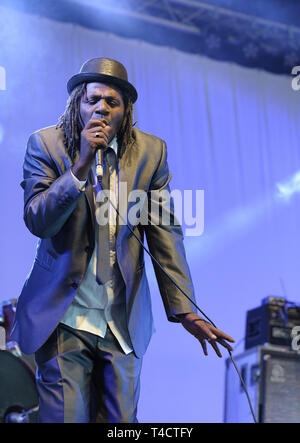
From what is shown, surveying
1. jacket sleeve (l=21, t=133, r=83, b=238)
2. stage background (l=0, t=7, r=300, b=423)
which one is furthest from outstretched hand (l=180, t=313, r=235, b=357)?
stage background (l=0, t=7, r=300, b=423)

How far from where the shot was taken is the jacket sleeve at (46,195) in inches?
66.6

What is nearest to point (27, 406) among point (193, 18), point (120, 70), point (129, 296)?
point (129, 296)

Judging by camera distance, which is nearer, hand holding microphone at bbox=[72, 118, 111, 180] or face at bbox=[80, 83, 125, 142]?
hand holding microphone at bbox=[72, 118, 111, 180]

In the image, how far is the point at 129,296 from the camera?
1.84m

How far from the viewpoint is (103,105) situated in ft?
6.13

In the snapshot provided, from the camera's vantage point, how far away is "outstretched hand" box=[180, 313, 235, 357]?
1774 mm

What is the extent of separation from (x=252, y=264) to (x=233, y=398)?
177 cm

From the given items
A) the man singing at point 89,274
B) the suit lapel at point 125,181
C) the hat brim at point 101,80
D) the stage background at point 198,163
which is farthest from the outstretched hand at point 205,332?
the stage background at point 198,163

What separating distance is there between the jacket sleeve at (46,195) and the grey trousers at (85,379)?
1.00ft

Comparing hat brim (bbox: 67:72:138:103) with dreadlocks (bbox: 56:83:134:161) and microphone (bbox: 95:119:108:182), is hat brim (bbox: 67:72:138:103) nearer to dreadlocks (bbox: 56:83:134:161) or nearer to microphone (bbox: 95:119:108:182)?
dreadlocks (bbox: 56:83:134:161)

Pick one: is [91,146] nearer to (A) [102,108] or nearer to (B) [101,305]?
(A) [102,108]

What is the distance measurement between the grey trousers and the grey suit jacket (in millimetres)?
57

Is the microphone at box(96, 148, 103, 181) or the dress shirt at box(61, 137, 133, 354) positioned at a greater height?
the microphone at box(96, 148, 103, 181)

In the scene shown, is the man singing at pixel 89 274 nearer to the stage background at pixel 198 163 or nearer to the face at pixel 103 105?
the face at pixel 103 105
